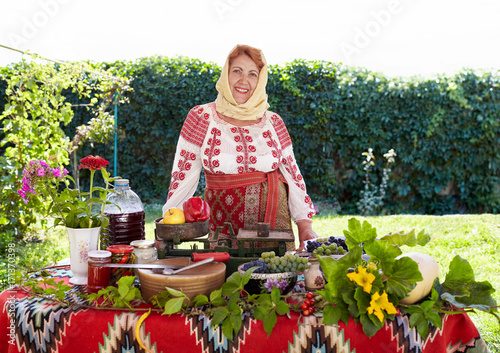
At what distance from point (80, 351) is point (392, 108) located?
712 cm

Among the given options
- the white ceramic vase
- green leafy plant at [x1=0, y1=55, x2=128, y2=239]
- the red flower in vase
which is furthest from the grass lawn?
the red flower in vase

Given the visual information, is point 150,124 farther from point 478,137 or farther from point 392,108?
point 478,137

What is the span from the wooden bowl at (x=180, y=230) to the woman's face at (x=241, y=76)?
109 centimetres

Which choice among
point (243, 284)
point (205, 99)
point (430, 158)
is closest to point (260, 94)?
point (243, 284)

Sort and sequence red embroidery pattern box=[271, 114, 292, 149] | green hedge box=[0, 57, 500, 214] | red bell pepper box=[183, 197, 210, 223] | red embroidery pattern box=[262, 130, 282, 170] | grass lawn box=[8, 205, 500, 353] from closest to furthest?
red bell pepper box=[183, 197, 210, 223], red embroidery pattern box=[262, 130, 282, 170], red embroidery pattern box=[271, 114, 292, 149], grass lawn box=[8, 205, 500, 353], green hedge box=[0, 57, 500, 214]

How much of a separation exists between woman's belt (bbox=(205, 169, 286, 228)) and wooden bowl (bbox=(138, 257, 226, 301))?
3.25 feet

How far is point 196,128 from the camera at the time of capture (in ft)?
8.04

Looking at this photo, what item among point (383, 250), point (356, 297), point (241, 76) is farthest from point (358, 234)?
point (241, 76)

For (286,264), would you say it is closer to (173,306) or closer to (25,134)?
(173,306)

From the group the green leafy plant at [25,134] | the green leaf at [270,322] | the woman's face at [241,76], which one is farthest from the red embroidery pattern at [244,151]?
the green leafy plant at [25,134]

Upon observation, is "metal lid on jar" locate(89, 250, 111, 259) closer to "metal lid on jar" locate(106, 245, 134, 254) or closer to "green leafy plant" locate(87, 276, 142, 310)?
"metal lid on jar" locate(106, 245, 134, 254)

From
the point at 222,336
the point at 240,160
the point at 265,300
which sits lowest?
the point at 222,336

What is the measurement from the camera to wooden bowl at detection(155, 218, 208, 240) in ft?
5.28

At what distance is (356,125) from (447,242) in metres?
3.04
